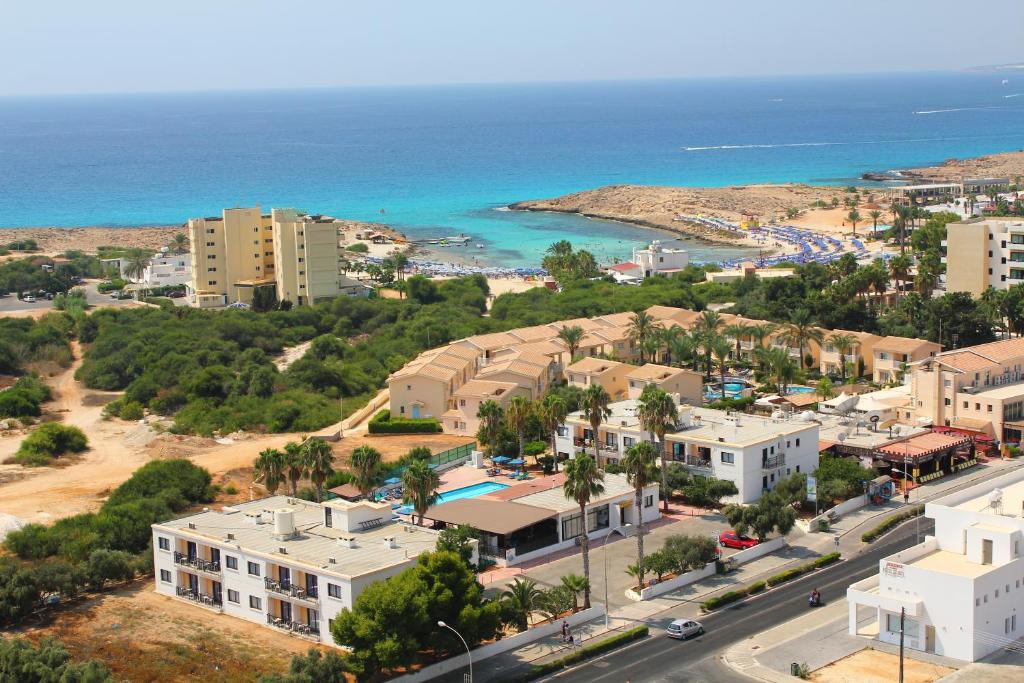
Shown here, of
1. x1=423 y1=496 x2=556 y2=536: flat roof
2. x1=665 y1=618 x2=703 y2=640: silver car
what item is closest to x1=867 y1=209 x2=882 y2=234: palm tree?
x1=423 y1=496 x2=556 y2=536: flat roof

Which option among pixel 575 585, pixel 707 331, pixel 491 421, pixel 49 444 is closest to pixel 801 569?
pixel 575 585

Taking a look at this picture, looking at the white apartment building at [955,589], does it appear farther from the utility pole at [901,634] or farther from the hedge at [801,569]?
the hedge at [801,569]

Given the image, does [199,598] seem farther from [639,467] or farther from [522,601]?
[639,467]

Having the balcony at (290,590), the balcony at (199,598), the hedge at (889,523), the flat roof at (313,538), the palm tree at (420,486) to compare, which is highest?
the palm tree at (420,486)

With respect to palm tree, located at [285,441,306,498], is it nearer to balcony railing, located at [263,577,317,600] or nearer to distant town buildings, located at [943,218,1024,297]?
Answer: balcony railing, located at [263,577,317,600]

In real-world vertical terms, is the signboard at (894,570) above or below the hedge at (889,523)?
above

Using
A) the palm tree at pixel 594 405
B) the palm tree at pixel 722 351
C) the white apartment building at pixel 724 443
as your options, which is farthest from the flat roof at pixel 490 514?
the palm tree at pixel 722 351
